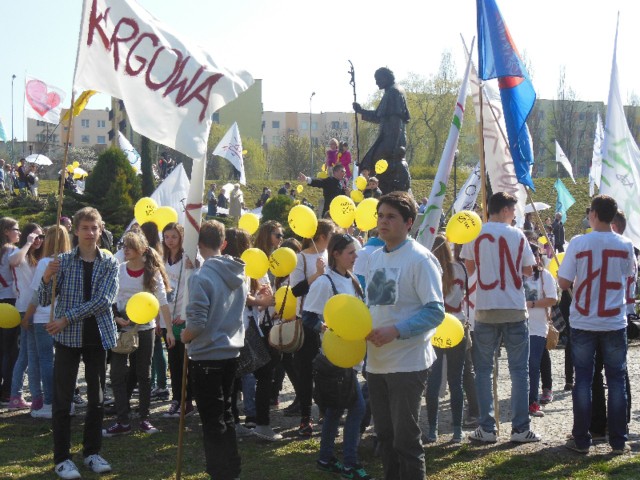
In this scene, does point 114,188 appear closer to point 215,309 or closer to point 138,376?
point 138,376

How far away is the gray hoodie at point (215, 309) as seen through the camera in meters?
5.51

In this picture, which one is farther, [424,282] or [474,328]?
[474,328]

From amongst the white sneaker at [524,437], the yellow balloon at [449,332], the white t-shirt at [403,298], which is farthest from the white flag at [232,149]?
the white t-shirt at [403,298]

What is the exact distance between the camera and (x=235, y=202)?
101ft

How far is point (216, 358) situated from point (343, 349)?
1.05 meters

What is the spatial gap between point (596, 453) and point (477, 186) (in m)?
10.3

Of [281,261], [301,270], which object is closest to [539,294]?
[301,270]

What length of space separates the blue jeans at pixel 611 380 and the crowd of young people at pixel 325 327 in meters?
0.01

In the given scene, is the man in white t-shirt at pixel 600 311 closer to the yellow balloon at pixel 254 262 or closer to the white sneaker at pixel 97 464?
the yellow balloon at pixel 254 262

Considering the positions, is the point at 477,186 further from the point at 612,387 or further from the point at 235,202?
the point at 235,202

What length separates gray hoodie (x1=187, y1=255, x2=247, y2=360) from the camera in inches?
217

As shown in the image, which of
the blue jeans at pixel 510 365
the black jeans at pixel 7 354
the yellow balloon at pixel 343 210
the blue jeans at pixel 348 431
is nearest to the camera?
the blue jeans at pixel 348 431

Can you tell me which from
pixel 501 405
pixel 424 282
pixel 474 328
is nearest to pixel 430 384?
pixel 474 328

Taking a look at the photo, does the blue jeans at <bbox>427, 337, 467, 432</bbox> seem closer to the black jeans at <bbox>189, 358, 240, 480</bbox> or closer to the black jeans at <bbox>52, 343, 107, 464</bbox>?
the black jeans at <bbox>189, 358, 240, 480</bbox>
